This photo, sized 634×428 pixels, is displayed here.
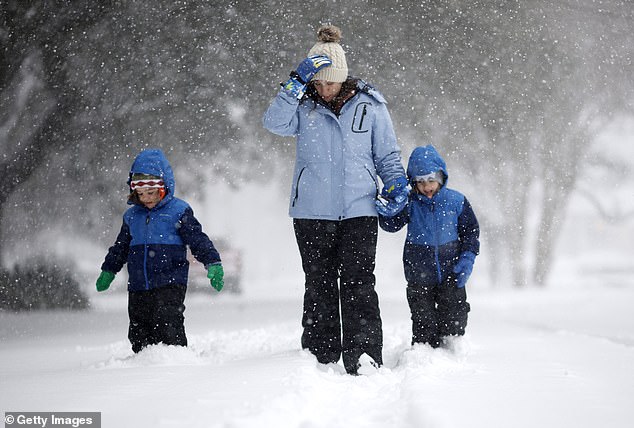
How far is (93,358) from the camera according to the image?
4504mm

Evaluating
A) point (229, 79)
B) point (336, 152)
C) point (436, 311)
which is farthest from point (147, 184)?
point (229, 79)

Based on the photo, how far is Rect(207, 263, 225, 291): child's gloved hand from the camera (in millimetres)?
3862

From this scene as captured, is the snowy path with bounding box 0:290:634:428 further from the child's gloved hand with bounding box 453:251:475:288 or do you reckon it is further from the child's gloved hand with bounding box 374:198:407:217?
the child's gloved hand with bounding box 374:198:407:217

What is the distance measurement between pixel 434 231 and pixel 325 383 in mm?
1609

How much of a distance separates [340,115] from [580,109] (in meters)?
6.39

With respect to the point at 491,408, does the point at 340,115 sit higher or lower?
higher

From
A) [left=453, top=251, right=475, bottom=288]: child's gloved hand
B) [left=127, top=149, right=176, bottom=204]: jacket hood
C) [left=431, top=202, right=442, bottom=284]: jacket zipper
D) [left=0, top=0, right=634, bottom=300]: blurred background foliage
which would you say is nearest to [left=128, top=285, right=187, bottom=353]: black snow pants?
[left=127, top=149, right=176, bottom=204]: jacket hood

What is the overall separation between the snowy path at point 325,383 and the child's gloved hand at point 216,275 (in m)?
0.38

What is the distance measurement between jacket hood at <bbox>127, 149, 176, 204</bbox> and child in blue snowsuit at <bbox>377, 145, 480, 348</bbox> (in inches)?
52.6

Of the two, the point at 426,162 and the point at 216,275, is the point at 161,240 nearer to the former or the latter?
the point at 216,275

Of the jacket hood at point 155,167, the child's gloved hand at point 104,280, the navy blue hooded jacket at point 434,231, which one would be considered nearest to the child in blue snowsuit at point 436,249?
the navy blue hooded jacket at point 434,231

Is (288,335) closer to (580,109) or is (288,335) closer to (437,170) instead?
(437,170)

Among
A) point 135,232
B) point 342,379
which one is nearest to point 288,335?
point 135,232

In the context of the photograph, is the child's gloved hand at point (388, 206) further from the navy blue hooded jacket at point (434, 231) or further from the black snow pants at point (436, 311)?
the black snow pants at point (436, 311)
